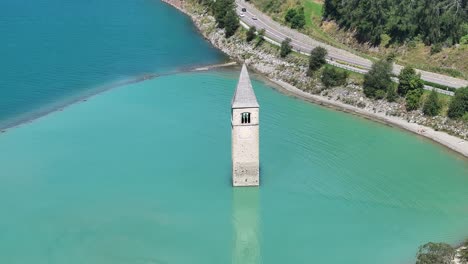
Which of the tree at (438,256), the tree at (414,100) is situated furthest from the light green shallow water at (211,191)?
the tree at (438,256)

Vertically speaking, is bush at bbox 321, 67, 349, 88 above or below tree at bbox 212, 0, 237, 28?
below

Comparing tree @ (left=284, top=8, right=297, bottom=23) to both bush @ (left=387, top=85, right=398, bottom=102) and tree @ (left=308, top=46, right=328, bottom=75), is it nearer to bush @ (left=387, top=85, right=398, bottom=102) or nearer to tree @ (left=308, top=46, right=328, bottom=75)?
tree @ (left=308, top=46, right=328, bottom=75)

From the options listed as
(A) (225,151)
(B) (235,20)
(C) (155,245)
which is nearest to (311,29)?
(B) (235,20)

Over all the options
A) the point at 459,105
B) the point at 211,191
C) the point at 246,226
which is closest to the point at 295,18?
the point at 459,105

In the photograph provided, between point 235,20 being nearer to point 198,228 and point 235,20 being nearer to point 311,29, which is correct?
A: point 311,29

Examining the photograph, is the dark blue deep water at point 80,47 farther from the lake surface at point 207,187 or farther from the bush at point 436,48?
the bush at point 436,48

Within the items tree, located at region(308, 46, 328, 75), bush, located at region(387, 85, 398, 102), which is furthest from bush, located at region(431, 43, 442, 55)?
tree, located at region(308, 46, 328, 75)

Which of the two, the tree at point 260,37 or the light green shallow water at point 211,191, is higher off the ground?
the tree at point 260,37
